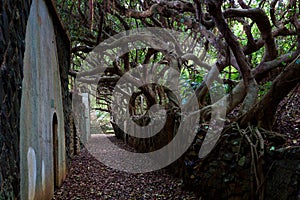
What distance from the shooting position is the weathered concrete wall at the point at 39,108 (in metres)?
3.34

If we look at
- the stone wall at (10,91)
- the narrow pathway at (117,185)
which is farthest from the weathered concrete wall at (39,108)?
the stone wall at (10,91)

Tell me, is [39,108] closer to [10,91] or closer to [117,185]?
[10,91]

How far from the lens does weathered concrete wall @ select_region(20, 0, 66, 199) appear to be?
334 centimetres

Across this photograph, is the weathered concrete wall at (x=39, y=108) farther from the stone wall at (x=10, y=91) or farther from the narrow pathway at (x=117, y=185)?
the stone wall at (x=10, y=91)

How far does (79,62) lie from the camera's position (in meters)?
12.4

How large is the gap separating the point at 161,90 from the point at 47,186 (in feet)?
21.0

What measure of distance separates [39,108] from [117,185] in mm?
2636

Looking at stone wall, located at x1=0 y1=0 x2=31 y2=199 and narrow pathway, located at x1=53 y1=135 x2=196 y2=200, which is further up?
stone wall, located at x1=0 y1=0 x2=31 y2=199

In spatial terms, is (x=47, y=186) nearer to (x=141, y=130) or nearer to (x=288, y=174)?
(x=288, y=174)

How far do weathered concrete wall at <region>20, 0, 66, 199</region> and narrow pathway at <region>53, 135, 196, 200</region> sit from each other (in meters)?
0.47

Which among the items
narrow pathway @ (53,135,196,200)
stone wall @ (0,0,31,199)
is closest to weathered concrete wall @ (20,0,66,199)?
narrow pathway @ (53,135,196,200)

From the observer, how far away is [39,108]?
406 centimetres

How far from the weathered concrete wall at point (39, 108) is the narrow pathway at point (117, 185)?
0.47m

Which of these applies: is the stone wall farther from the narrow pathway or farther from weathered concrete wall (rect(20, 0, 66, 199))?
the narrow pathway
